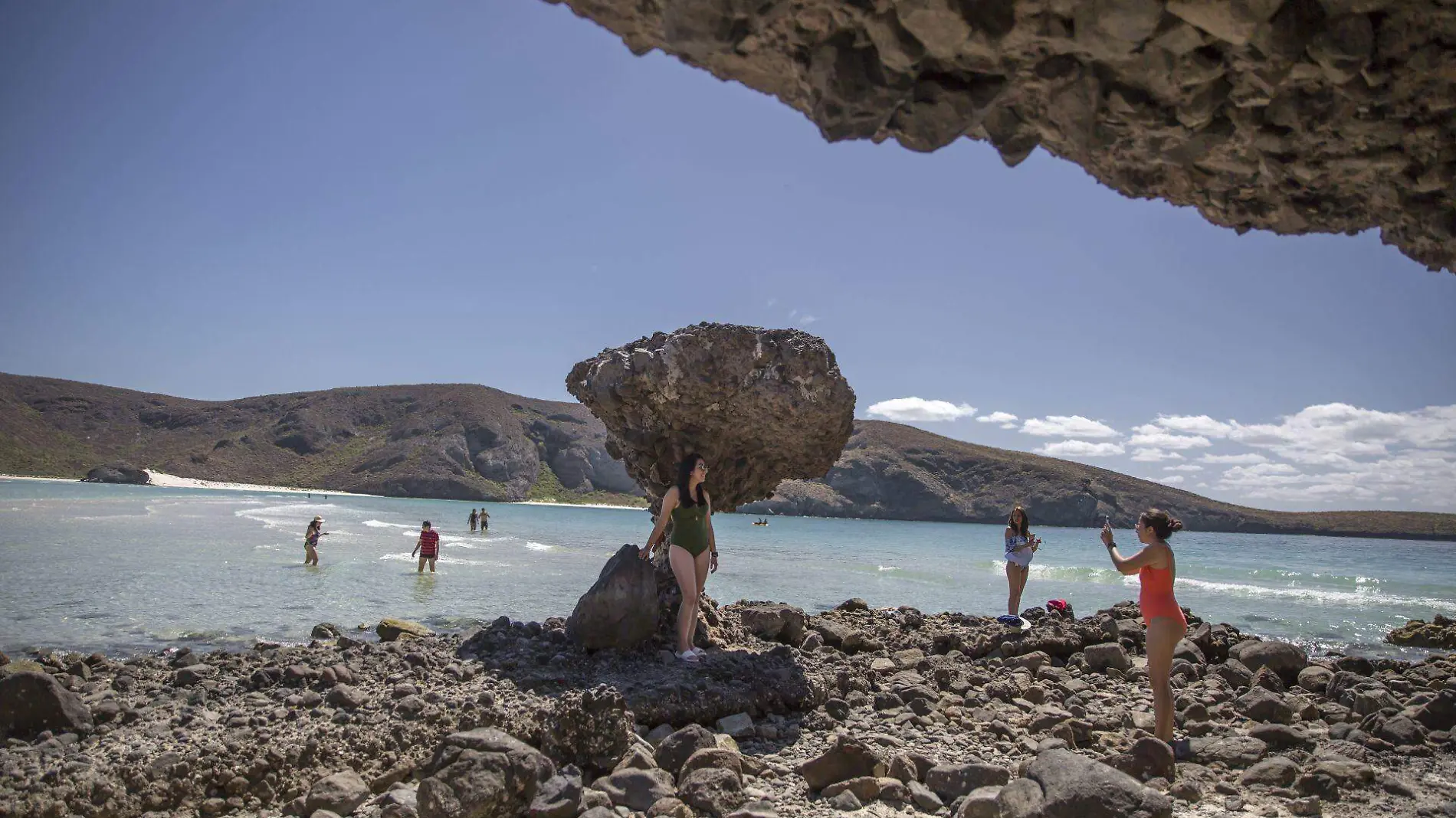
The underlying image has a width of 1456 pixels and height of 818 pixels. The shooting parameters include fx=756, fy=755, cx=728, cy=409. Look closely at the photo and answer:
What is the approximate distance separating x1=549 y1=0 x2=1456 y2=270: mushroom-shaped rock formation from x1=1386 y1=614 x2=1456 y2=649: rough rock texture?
1452 centimetres

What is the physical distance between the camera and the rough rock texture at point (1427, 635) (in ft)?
45.2

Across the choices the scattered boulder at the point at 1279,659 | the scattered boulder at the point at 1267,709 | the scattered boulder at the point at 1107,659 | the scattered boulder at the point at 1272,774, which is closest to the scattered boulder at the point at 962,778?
the scattered boulder at the point at 1272,774

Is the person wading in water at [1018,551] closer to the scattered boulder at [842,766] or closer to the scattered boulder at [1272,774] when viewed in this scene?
the scattered boulder at [1272,774]

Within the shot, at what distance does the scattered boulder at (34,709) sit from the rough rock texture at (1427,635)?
19.4 meters

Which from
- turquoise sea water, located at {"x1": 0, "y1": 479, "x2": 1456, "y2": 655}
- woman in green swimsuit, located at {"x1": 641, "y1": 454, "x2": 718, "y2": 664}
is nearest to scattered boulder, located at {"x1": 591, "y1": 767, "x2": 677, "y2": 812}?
woman in green swimsuit, located at {"x1": 641, "y1": 454, "x2": 718, "y2": 664}

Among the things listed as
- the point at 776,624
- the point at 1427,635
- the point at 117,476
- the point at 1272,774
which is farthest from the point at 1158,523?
the point at 117,476

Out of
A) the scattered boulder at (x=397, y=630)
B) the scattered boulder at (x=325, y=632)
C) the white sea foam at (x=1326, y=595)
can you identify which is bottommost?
the white sea foam at (x=1326, y=595)

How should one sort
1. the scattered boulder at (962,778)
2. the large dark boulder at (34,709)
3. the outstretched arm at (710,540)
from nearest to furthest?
the scattered boulder at (962,778)
the large dark boulder at (34,709)
the outstretched arm at (710,540)

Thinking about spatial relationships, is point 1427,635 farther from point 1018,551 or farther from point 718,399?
point 718,399

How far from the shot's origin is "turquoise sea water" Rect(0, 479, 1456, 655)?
1221cm

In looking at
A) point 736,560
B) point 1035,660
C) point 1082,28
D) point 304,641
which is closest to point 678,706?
point 1035,660

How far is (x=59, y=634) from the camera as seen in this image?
10.1 m

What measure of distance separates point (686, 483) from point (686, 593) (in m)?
1.01

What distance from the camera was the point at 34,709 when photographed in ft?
16.6
